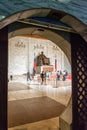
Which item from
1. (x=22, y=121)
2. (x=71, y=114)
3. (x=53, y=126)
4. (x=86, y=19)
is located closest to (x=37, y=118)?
(x=22, y=121)

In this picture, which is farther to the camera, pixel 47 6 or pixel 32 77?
pixel 32 77

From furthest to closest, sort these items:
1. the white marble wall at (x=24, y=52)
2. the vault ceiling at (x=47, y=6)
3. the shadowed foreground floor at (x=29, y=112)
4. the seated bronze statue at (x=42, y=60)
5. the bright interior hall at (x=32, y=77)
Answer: the seated bronze statue at (x=42, y=60)
the white marble wall at (x=24, y=52)
the bright interior hall at (x=32, y=77)
the shadowed foreground floor at (x=29, y=112)
the vault ceiling at (x=47, y=6)

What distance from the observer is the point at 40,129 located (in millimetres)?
3016

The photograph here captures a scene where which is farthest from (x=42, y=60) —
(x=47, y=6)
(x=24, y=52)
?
(x=47, y=6)

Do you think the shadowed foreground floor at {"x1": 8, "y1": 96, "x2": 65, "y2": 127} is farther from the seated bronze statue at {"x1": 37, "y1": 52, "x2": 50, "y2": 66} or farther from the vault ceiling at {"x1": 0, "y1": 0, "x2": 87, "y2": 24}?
the seated bronze statue at {"x1": 37, "y1": 52, "x2": 50, "y2": 66}

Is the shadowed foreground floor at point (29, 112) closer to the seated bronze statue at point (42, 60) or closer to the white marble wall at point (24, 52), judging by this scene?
the white marble wall at point (24, 52)

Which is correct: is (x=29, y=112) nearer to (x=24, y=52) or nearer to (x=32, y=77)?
(x=32, y=77)

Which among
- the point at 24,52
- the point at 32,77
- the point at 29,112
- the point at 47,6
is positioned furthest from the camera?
the point at 24,52

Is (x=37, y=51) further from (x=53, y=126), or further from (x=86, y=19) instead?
(x=86, y=19)

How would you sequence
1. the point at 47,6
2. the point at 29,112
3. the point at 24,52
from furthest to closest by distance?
1. the point at 24,52
2. the point at 29,112
3. the point at 47,6

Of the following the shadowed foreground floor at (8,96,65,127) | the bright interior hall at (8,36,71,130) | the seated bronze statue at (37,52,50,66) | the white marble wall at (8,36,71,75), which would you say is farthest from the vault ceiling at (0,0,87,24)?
the seated bronze statue at (37,52,50,66)

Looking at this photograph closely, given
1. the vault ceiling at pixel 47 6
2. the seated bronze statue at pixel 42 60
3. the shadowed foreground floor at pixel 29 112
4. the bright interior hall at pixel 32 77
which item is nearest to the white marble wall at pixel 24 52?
the bright interior hall at pixel 32 77

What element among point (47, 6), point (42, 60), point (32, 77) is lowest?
point (32, 77)

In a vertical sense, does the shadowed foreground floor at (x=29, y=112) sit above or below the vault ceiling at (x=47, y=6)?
below
